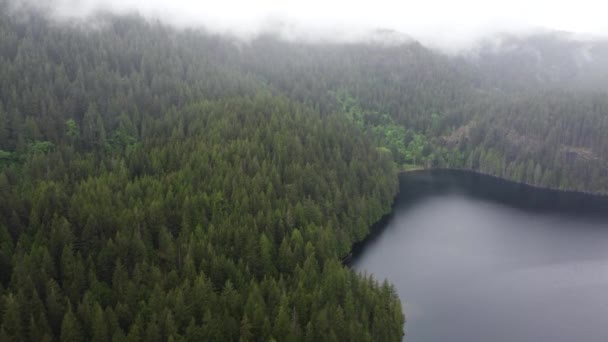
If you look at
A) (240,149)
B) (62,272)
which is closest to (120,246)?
(62,272)

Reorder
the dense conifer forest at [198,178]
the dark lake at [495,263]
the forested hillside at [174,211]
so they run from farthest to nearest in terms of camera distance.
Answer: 1. the dark lake at [495,263]
2. the dense conifer forest at [198,178]
3. the forested hillside at [174,211]

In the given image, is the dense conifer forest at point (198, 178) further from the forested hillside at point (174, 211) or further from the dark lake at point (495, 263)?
the dark lake at point (495, 263)

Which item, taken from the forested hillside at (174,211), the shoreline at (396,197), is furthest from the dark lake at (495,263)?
the forested hillside at (174,211)

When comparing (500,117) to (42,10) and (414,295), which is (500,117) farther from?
(42,10)

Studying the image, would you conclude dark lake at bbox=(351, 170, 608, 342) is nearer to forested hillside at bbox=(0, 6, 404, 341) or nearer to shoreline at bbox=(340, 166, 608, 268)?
shoreline at bbox=(340, 166, 608, 268)

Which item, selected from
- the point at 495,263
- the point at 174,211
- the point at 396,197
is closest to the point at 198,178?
the point at 174,211
